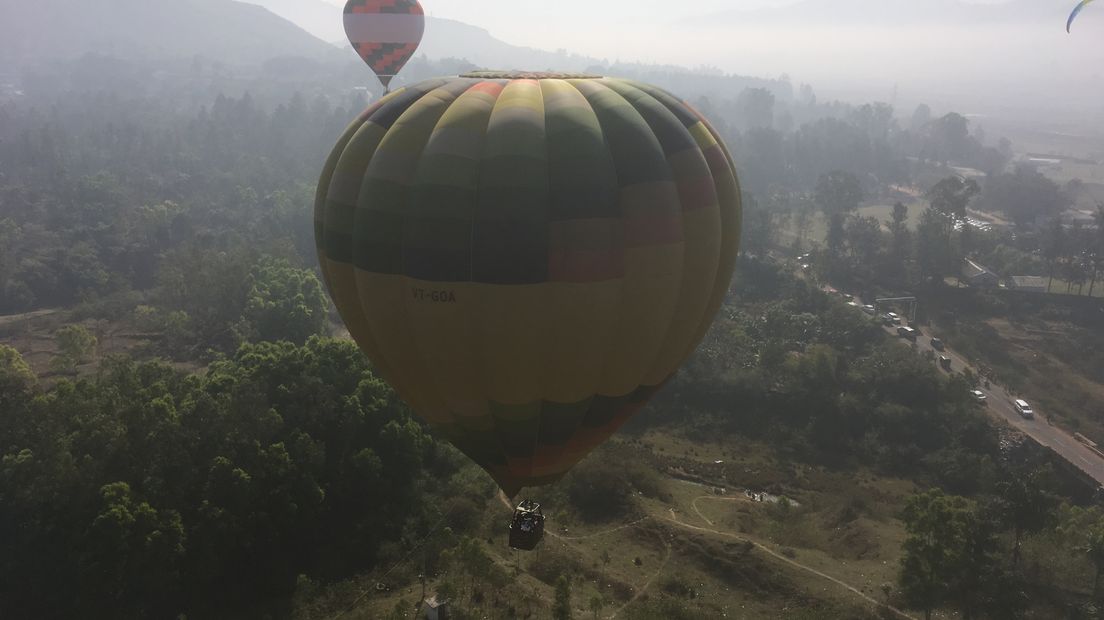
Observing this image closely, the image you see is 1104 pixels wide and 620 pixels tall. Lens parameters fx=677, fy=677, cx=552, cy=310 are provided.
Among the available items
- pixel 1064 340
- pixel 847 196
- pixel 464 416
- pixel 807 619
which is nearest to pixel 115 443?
pixel 464 416

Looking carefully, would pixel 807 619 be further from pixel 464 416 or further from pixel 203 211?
pixel 203 211

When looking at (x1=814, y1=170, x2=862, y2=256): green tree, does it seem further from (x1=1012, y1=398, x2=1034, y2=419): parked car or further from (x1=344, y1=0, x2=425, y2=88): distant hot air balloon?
(x1=344, y1=0, x2=425, y2=88): distant hot air balloon

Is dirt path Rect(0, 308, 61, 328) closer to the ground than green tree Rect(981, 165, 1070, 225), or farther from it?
closer to the ground

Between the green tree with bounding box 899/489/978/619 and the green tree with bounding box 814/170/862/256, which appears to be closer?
the green tree with bounding box 899/489/978/619

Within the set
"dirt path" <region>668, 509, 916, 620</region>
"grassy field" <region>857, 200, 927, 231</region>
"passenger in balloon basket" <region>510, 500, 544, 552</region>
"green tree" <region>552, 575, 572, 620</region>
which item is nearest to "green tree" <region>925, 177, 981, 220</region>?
"grassy field" <region>857, 200, 927, 231</region>

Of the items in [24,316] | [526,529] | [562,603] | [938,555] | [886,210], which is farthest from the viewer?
[886,210]

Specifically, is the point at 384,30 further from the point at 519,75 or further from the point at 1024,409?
the point at 1024,409

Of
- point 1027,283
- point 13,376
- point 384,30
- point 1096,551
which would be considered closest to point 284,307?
point 13,376
